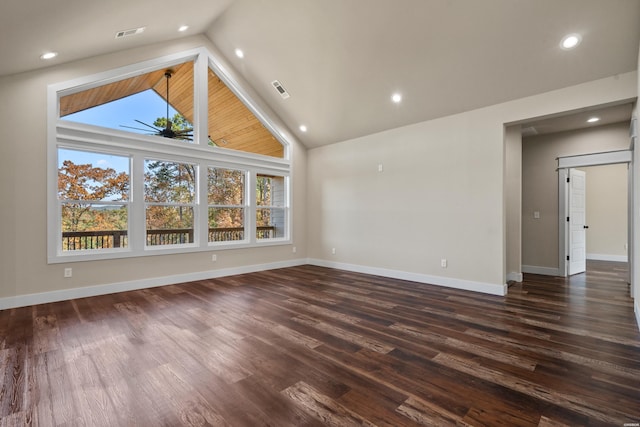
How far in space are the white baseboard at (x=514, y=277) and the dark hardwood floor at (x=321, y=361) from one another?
109cm

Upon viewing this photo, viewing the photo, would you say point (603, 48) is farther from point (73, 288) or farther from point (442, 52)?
point (73, 288)

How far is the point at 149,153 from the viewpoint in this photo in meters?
4.75

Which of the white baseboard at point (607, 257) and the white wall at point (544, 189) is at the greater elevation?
the white wall at point (544, 189)

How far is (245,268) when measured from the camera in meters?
5.89

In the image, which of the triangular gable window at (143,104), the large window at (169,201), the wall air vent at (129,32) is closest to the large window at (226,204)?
the large window at (169,201)

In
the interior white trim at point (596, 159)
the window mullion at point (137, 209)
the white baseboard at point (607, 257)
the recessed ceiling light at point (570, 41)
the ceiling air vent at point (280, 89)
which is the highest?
the ceiling air vent at point (280, 89)

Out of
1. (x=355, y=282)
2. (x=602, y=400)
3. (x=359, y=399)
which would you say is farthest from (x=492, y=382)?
(x=355, y=282)

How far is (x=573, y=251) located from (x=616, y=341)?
3.77 meters

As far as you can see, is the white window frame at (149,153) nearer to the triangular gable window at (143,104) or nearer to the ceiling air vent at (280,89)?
the triangular gable window at (143,104)

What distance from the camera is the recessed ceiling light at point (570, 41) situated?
3211 millimetres

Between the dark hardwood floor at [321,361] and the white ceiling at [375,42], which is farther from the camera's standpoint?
the white ceiling at [375,42]

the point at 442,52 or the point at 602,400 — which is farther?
the point at 442,52

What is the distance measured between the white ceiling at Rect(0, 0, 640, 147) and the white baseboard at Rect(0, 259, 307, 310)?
8.99 feet

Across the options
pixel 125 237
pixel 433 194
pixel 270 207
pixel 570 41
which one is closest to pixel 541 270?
pixel 433 194
